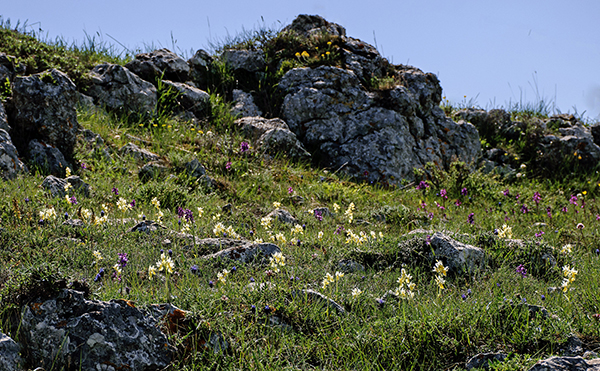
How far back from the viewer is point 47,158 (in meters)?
7.87

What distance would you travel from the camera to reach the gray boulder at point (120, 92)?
10.7 meters

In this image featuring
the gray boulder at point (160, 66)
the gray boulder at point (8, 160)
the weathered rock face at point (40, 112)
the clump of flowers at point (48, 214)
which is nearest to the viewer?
the clump of flowers at point (48, 214)

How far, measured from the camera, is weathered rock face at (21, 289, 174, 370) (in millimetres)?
2980

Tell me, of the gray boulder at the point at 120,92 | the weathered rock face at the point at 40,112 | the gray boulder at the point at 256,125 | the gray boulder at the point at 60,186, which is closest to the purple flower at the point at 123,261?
the gray boulder at the point at 60,186

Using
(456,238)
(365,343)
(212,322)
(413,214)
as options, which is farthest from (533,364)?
(413,214)

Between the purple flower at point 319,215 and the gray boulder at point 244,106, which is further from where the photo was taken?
the gray boulder at point 244,106

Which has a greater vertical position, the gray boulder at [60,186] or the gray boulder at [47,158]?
the gray boulder at [47,158]

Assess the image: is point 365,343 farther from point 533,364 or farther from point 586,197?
point 586,197

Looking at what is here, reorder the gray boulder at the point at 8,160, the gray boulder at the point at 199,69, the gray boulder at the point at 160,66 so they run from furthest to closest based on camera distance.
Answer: the gray boulder at the point at 199,69 < the gray boulder at the point at 160,66 < the gray boulder at the point at 8,160

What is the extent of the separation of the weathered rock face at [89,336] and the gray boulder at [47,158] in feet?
17.5

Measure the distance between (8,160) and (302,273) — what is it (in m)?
5.51

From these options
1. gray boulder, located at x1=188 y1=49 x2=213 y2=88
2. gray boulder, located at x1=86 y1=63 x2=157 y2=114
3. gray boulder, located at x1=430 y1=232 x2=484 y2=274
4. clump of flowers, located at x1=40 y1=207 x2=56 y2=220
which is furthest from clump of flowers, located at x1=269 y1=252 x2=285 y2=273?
gray boulder, located at x1=188 y1=49 x2=213 y2=88

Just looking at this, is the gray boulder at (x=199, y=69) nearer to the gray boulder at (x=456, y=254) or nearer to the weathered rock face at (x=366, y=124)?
the weathered rock face at (x=366, y=124)

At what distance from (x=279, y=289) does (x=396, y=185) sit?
7435 mm
